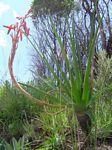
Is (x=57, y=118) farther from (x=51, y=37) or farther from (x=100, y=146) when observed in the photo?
(x=51, y=37)

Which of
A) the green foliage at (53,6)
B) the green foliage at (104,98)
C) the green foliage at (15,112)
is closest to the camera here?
the green foliage at (104,98)

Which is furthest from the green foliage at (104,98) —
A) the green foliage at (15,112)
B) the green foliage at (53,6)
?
the green foliage at (53,6)

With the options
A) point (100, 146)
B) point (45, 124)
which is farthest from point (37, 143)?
point (100, 146)

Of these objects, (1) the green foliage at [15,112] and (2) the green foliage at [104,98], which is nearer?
(2) the green foliage at [104,98]

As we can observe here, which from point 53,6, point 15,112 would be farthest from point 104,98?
point 53,6

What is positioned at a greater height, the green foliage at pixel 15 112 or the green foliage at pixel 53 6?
the green foliage at pixel 53 6

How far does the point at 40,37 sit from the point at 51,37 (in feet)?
4.35

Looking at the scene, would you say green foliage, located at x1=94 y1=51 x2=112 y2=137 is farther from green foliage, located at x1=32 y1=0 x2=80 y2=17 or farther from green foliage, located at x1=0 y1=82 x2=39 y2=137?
green foliage, located at x1=32 y1=0 x2=80 y2=17

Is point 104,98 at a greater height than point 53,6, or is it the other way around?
point 53,6

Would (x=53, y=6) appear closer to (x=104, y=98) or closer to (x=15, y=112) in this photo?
(x=15, y=112)

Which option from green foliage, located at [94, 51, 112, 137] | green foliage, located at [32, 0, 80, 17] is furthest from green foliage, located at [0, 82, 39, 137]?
green foliage, located at [32, 0, 80, 17]

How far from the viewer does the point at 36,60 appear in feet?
50.5

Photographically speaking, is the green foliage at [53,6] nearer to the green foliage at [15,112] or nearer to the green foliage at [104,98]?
the green foliage at [15,112]

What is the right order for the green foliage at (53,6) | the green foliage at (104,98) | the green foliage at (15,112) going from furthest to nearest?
the green foliage at (53,6), the green foliage at (15,112), the green foliage at (104,98)
